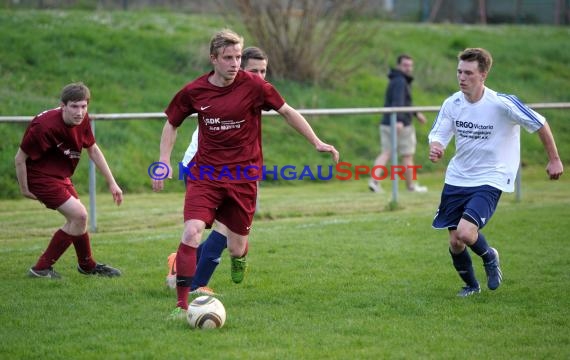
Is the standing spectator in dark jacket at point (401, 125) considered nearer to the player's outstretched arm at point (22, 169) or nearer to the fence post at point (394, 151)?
the fence post at point (394, 151)

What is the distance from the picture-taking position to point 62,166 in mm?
8164

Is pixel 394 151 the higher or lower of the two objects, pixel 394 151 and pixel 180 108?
the lower

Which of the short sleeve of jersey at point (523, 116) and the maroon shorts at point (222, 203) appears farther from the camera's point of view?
the short sleeve of jersey at point (523, 116)

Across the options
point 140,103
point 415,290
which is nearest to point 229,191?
point 415,290

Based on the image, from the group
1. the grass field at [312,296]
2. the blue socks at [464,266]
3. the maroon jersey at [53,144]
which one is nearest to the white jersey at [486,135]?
the blue socks at [464,266]

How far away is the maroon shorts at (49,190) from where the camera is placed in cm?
802

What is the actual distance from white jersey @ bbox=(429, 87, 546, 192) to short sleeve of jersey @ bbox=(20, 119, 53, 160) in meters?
3.26

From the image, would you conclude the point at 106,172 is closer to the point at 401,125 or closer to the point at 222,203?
the point at 222,203

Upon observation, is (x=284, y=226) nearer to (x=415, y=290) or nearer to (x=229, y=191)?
(x=415, y=290)

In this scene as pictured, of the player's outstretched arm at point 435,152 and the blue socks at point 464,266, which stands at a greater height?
the player's outstretched arm at point 435,152

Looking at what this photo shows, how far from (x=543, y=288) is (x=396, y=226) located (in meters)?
3.66

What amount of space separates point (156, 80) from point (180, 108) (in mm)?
12671

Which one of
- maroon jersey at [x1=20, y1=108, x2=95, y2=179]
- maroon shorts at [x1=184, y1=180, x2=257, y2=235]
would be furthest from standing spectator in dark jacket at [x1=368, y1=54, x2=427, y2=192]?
maroon shorts at [x1=184, y1=180, x2=257, y2=235]

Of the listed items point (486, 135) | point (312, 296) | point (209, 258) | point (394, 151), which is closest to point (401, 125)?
point (394, 151)
